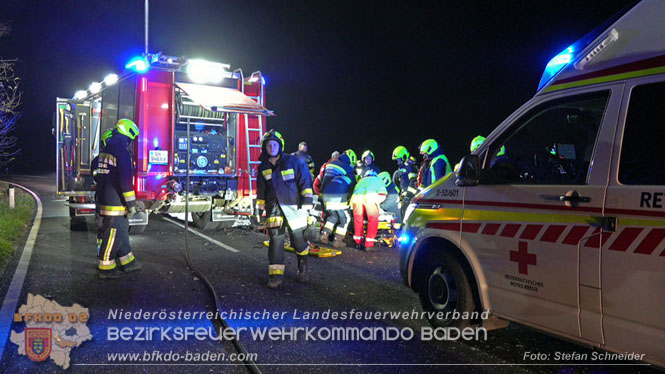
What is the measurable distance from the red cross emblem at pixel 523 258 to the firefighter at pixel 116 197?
482 centimetres

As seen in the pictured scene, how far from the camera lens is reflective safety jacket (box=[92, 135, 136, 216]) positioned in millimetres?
6324

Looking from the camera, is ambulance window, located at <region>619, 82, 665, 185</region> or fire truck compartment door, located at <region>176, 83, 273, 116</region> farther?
fire truck compartment door, located at <region>176, 83, 273, 116</region>

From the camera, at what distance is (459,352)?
3.88m

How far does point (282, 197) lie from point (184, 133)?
4.29 m

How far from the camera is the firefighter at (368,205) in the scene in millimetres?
8273

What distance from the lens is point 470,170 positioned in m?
3.80

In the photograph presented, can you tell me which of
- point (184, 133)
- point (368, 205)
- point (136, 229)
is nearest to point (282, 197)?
point (368, 205)

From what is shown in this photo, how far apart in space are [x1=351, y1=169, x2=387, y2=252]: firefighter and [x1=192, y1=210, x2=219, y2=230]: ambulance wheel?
3.33 m

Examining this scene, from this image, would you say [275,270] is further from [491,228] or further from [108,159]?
[491,228]

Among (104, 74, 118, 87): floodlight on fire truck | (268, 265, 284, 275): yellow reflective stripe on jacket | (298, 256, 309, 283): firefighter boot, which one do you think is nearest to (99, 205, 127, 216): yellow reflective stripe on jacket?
(268, 265, 284, 275): yellow reflective stripe on jacket

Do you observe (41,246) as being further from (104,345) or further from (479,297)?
(479,297)

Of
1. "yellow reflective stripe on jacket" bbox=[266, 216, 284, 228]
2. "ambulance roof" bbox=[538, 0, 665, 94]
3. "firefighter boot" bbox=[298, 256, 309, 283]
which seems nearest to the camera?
"ambulance roof" bbox=[538, 0, 665, 94]

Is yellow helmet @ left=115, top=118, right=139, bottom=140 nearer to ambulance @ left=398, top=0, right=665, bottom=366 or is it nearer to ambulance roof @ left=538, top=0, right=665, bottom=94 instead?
ambulance @ left=398, top=0, right=665, bottom=366

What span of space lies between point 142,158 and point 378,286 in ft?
16.3
